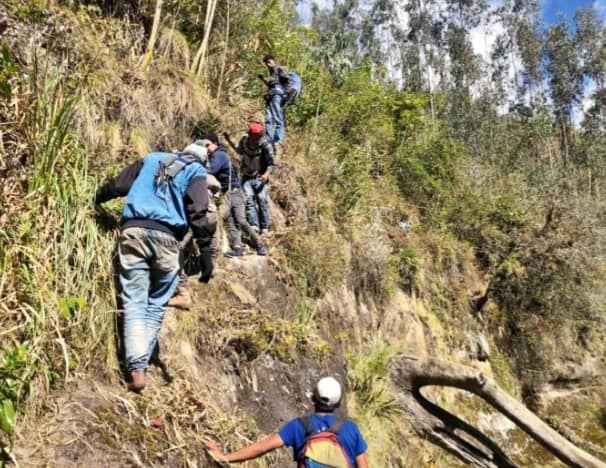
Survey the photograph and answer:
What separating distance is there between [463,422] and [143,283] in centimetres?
585

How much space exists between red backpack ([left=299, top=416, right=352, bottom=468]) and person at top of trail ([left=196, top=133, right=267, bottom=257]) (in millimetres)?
3106

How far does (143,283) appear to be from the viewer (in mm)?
3773

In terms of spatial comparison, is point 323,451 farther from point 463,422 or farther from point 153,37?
point 153,37

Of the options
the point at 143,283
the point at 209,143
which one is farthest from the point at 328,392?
the point at 209,143

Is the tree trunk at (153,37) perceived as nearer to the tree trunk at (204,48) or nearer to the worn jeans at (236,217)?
the tree trunk at (204,48)

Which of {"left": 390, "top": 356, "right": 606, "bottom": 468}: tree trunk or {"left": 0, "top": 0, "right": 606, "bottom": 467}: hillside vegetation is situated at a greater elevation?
{"left": 0, "top": 0, "right": 606, "bottom": 467}: hillside vegetation

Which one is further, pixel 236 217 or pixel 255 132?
pixel 255 132

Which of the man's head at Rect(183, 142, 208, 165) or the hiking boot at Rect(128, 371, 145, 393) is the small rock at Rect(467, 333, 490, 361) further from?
the hiking boot at Rect(128, 371, 145, 393)

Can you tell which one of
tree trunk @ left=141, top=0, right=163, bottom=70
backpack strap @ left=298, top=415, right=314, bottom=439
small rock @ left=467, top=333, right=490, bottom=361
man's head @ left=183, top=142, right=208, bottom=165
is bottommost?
small rock @ left=467, top=333, right=490, bottom=361

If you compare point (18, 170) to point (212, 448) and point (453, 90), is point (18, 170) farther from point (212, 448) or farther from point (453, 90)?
point (453, 90)

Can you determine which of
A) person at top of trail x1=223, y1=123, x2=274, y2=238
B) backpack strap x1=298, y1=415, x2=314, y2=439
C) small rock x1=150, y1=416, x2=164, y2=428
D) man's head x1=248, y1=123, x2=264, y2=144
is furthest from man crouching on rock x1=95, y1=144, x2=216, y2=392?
person at top of trail x1=223, y1=123, x2=274, y2=238

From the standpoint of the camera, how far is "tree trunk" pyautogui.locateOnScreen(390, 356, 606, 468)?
7.05m

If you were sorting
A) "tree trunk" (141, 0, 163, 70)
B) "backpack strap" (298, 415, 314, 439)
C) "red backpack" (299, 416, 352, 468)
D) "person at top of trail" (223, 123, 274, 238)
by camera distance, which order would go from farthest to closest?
"person at top of trail" (223, 123, 274, 238)
"tree trunk" (141, 0, 163, 70)
"backpack strap" (298, 415, 314, 439)
"red backpack" (299, 416, 352, 468)

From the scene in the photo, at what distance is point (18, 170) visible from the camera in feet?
11.9
